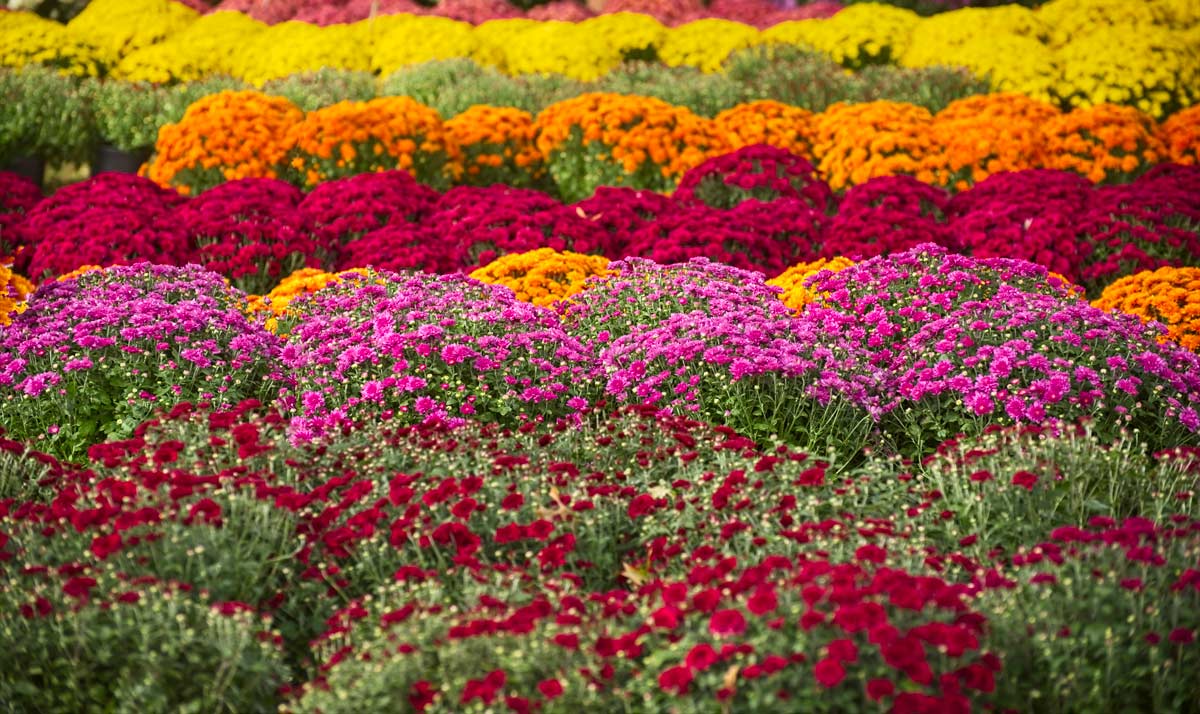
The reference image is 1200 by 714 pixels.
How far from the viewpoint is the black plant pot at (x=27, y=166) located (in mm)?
12820

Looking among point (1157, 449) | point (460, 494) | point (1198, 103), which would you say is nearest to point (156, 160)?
point (460, 494)

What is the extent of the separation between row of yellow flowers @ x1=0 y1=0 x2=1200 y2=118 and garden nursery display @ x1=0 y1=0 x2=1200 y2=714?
11.9 ft

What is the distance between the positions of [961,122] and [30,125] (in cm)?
893

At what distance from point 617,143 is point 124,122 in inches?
226

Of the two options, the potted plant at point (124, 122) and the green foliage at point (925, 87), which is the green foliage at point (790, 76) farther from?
the potted plant at point (124, 122)

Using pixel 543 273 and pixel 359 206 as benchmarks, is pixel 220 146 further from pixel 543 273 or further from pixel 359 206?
pixel 543 273

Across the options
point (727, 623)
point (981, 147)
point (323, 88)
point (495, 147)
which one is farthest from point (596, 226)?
point (323, 88)

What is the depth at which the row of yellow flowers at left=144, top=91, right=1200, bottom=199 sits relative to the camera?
34.1 feet

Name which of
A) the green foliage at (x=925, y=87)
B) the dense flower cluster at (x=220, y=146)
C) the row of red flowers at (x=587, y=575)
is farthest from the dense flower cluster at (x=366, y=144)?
the row of red flowers at (x=587, y=575)

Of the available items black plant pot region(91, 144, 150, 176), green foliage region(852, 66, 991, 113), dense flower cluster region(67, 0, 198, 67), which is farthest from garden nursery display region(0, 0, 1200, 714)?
dense flower cluster region(67, 0, 198, 67)

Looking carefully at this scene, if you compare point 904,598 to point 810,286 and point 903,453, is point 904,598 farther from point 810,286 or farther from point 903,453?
point 810,286

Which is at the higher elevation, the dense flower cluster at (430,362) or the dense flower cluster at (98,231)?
the dense flower cluster at (430,362)

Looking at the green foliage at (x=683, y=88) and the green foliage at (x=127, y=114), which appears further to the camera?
the green foliage at (x=127, y=114)

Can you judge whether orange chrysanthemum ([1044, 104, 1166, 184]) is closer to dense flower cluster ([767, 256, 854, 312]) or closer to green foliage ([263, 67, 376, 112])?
dense flower cluster ([767, 256, 854, 312])
